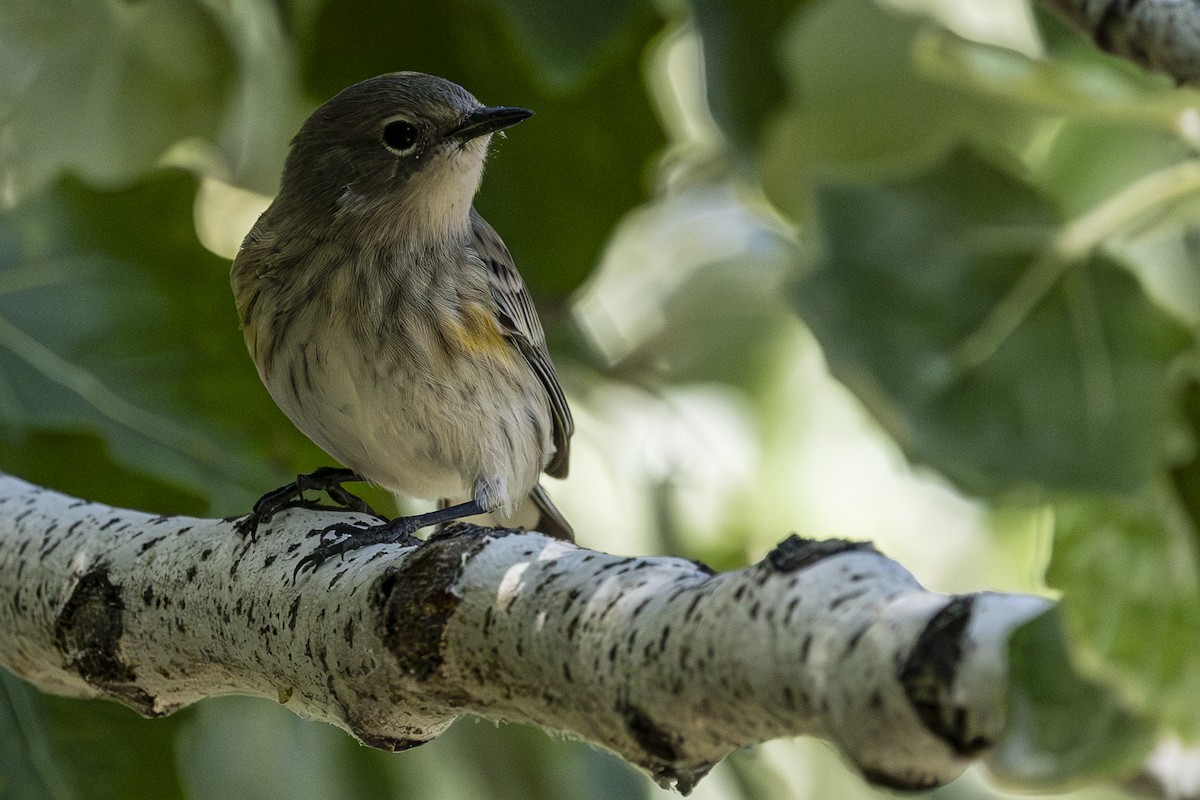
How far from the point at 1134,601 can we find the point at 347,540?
1870 millimetres

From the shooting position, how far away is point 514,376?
2.91 meters

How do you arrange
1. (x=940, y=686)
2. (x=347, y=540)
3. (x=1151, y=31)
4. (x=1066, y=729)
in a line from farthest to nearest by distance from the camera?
(x=1066, y=729) → (x=1151, y=31) → (x=347, y=540) → (x=940, y=686)

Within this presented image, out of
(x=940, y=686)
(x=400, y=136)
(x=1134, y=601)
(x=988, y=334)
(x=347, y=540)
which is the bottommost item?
(x=1134, y=601)

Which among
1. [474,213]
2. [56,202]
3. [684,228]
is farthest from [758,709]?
[684,228]

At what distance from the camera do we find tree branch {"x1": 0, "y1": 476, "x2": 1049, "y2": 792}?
3.62 feet

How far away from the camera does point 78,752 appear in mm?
2705

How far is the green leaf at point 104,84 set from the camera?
3.35 meters

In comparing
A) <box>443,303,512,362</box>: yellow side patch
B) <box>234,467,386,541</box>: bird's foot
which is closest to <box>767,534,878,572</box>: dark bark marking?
<box>234,467,386,541</box>: bird's foot

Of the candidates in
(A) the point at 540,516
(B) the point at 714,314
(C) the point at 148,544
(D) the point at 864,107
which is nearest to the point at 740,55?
(D) the point at 864,107

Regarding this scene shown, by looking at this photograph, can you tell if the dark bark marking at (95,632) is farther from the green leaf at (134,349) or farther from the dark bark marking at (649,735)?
the dark bark marking at (649,735)

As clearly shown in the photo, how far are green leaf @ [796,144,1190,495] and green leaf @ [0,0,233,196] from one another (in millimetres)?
1701

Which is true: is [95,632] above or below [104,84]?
below

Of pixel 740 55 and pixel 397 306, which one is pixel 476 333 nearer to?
pixel 397 306

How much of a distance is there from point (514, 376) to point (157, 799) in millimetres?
1190
